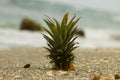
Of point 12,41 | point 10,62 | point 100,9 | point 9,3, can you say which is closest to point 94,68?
point 10,62

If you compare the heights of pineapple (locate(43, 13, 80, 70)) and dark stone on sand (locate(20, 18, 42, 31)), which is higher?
dark stone on sand (locate(20, 18, 42, 31))

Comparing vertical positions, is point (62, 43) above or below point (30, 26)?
below

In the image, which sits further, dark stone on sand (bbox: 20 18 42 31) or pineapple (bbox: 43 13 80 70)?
dark stone on sand (bbox: 20 18 42 31)

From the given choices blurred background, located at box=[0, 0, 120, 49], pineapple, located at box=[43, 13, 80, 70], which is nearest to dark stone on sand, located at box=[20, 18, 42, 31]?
blurred background, located at box=[0, 0, 120, 49]

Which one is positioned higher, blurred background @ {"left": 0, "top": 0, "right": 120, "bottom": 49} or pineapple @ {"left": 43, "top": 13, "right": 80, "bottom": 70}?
blurred background @ {"left": 0, "top": 0, "right": 120, "bottom": 49}

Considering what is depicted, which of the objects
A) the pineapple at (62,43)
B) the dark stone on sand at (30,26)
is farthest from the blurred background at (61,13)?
the pineapple at (62,43)

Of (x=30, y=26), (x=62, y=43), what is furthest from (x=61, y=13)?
(x=62, y=43)

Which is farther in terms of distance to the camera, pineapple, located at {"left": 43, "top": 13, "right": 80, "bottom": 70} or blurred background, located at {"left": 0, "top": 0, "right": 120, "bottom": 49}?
blurred background, located at {"left": 0, "top": 0, "right": 120, "bottom": 49}

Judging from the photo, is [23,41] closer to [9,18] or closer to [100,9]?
[9,18]

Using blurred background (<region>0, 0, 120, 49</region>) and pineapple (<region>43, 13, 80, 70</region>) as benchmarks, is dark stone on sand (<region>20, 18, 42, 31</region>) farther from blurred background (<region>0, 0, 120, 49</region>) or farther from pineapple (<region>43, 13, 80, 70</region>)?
pineapple (<region>43, 13, 80, 70</region>)

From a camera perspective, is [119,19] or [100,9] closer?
[119,19]

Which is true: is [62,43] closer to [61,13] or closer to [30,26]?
[30,26]
